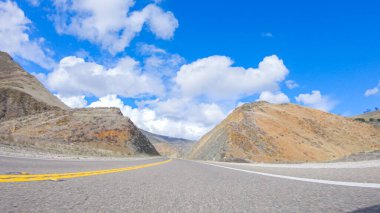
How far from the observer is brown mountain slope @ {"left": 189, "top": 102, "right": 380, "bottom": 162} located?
59562 millimetres

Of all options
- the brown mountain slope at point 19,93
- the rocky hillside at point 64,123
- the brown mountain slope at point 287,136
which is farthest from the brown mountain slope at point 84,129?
the brown mountain slope at point 287,136

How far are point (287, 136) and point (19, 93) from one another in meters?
70.8

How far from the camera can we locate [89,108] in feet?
289

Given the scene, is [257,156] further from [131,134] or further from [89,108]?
[89,108]

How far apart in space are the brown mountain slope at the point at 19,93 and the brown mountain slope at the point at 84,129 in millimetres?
8962

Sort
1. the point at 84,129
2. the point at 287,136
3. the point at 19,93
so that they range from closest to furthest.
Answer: the point at 287,136 → the point at 84,129 → the point at 19,93

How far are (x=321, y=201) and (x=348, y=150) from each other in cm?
7542

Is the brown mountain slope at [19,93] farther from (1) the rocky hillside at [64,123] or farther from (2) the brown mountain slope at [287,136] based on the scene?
(2) the brown mountain slope at [287,136]

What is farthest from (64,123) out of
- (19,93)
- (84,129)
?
(19,93)

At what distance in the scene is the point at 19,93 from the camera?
82.4 meters

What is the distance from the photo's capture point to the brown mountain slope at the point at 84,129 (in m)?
63.3

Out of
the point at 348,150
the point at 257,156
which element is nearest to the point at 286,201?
the point at 257,156

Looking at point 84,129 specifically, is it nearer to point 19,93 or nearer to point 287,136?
point 19,93

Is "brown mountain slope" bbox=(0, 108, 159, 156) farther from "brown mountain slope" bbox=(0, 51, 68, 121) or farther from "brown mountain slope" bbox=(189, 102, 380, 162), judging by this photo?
"brown mountain slope" bbox=(189, 102, 380, 162)
